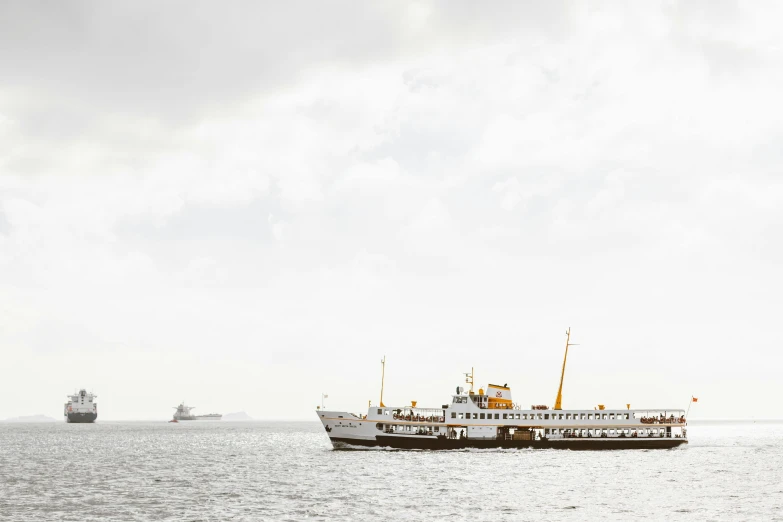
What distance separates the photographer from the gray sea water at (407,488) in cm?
5394

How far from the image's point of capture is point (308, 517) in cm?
5144

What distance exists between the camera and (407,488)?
6631cm

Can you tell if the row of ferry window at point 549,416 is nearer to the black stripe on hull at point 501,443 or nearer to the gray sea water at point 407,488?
the black stripe on hull at point 501,443

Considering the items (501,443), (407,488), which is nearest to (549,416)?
(501,443)

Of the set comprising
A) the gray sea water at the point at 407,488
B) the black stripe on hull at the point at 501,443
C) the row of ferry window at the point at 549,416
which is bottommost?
the gray sea water at the point at 407,488

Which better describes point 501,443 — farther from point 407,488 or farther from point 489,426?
point 407,488

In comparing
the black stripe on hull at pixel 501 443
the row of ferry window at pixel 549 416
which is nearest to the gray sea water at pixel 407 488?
the black stripe on hull at pixel 501 443

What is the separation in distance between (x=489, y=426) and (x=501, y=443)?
2.76m

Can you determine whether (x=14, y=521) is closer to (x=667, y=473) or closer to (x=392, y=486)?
(x=392, y=486)

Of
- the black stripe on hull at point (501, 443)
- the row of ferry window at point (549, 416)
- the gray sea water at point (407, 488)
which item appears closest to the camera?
the gray sea water at point (407, 488)

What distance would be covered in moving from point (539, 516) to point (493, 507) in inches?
194

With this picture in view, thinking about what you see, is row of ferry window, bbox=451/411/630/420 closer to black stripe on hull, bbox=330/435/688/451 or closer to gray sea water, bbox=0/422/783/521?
black stripe on hull, bbox=330/435/688/451

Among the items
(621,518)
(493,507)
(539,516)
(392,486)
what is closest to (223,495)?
(392,486)

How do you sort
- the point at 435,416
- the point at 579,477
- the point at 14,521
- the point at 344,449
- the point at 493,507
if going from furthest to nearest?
the point at 344,449 → the point at 435,416 → the point at 579,477 → the point at 493,507 → the point at 14,521
